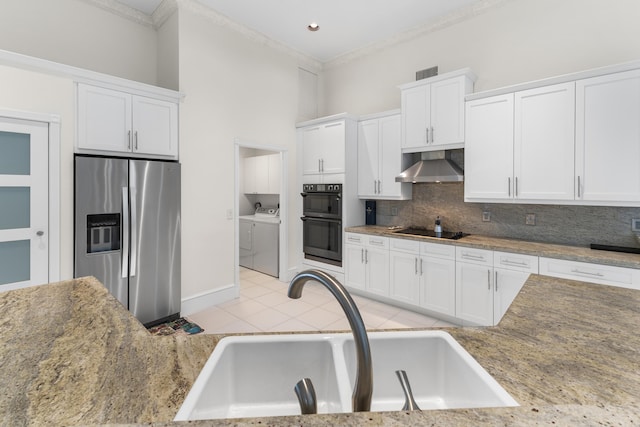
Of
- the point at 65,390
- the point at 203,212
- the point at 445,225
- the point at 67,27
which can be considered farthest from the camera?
the point at 445,225

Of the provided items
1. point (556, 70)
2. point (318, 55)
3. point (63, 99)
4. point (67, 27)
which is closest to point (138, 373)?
point (63, 99)

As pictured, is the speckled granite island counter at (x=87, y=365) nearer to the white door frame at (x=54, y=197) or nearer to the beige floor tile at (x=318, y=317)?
the white door frame at (x=54, y=197)

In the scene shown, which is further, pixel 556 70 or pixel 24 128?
pixel 556 70

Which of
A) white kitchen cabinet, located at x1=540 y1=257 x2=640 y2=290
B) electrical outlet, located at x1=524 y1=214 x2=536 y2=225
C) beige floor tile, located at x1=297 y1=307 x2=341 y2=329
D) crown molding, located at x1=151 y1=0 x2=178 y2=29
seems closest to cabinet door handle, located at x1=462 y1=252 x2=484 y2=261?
white kitchen cabinet, located at x1=540 y1=257 x2=640 y2=290

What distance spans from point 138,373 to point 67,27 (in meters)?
3.89

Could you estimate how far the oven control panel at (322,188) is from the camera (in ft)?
13.3

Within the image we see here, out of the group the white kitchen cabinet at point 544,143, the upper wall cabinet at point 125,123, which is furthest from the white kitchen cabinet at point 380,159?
the upper wall cabinet at point 125,123

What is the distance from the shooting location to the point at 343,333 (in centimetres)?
95

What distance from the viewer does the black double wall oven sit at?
13.4 feet

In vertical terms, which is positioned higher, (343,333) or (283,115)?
(283,115)

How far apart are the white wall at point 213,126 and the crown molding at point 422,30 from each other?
1.19 meters

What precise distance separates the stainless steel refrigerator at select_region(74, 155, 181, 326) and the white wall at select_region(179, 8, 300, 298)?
Result: 21 cm

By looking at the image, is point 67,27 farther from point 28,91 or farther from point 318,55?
point 318,55

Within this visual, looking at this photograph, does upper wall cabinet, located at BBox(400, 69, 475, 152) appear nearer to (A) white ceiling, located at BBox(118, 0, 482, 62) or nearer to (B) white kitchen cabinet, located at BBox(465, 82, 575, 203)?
(B) white kitchen cabinet, located at BBox(465, 82, 575, 203)
